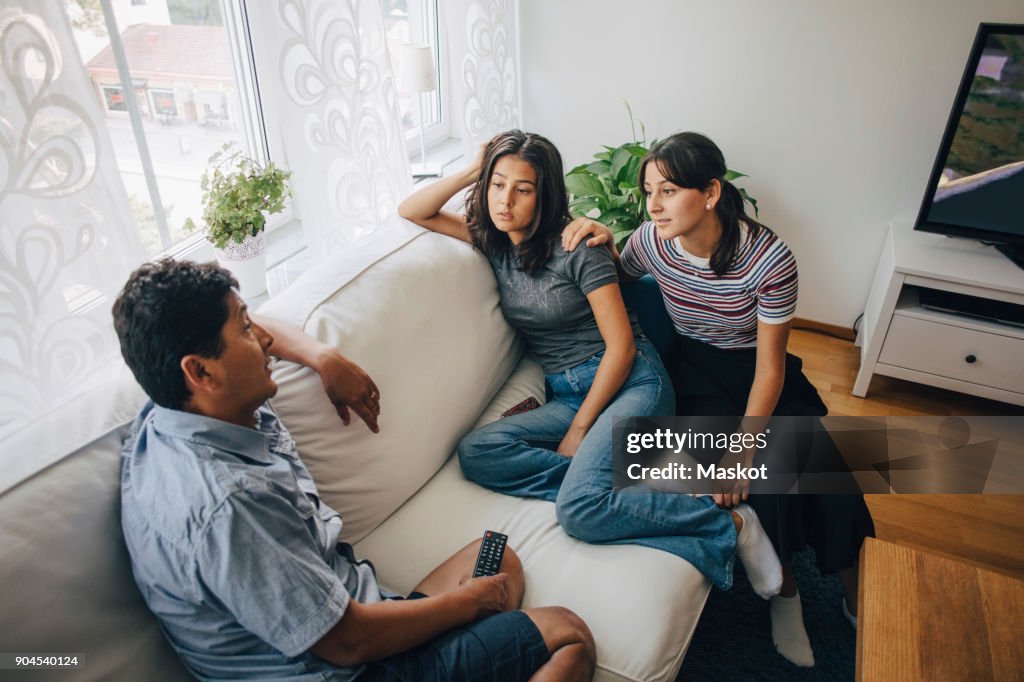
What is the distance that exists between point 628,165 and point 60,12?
71.7 inches

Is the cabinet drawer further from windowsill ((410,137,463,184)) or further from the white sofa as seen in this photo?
windowsill ((410,137,463,184))

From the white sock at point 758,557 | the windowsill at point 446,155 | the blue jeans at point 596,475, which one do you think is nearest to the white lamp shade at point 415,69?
the windowsill at point 446,155

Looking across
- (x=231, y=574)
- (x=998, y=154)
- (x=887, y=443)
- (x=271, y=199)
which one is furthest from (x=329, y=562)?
(x=998, y=154)

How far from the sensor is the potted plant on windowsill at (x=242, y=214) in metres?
1.51

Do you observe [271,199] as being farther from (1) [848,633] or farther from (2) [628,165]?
(1) [848,633]

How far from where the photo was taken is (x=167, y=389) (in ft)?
3.03

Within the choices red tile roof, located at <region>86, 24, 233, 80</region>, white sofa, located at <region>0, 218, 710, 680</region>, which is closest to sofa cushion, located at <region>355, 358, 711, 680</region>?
white sofa, located at <region>0, 218, 710, 680</region>

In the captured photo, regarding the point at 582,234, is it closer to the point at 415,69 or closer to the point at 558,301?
the point at 558,301

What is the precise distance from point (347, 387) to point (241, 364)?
1.09ft

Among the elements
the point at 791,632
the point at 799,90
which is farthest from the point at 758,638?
the point at 799,90

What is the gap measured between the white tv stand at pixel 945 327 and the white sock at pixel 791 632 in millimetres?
1133

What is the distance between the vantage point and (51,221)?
42.9 inches

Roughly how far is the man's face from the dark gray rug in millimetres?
1129

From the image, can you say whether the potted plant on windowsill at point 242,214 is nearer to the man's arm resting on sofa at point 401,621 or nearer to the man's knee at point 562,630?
the man's arm resting on sofa at point 401,621
